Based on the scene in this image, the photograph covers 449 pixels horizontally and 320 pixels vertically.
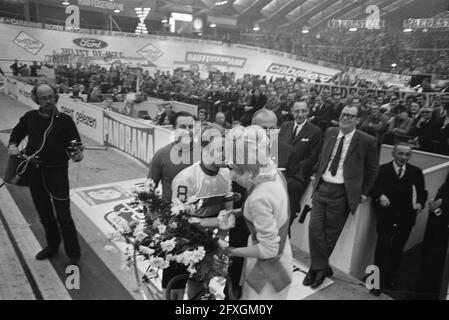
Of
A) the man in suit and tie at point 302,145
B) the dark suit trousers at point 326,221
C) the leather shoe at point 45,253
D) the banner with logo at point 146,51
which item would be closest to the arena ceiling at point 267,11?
the banner with logo at point 146,51

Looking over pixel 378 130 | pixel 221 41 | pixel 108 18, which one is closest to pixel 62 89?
pixel 378 130

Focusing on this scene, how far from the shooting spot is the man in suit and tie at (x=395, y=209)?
3.49m

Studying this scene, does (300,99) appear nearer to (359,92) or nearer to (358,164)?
(359,92)

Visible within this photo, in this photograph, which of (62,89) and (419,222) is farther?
(62,89)

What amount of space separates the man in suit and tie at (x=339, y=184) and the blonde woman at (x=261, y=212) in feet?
5.65

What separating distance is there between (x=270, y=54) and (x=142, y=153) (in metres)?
27.4

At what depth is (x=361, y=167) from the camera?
3314 millimetres

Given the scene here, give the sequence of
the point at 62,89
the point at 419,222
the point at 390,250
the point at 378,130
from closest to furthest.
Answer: the point at 390,250 → the point at 419,222 → the point at 378,130 → the point at 62,89

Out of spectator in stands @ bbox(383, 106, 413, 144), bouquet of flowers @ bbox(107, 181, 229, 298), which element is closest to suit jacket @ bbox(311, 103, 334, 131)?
spectator in stands @ bbox(383, 106, 413, 144)

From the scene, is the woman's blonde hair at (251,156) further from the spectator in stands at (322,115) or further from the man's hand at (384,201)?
the spectator in stands at (322,115)

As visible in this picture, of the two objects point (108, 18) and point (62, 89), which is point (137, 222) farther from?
point (108, 18)

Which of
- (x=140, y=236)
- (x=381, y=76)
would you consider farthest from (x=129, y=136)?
(x=381, y=76)

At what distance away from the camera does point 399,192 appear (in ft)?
11.5

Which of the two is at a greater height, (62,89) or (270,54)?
(270,54)
